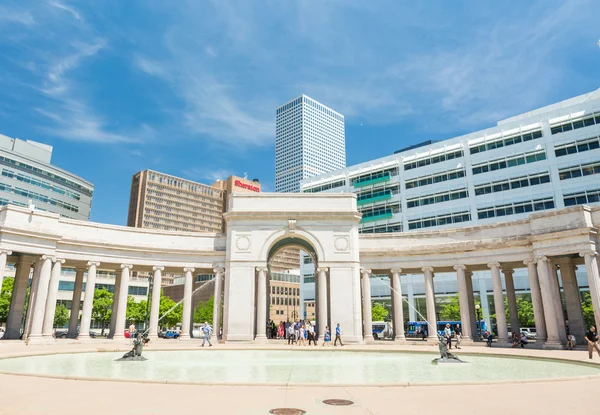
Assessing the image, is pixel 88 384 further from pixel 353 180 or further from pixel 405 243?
pixel 353 180

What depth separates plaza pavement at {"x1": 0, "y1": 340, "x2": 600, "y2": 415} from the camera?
373 inches

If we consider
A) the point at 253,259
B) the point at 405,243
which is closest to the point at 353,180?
the point at 405,243

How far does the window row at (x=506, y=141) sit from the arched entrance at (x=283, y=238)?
47.1 metres

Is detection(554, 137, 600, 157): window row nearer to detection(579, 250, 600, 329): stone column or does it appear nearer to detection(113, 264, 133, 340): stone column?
detection(579, 250, 600, 329): stone column

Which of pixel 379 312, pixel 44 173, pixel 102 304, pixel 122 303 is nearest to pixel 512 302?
pixel 122 303

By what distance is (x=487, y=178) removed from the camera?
78688 mm

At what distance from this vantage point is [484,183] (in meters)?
78.8

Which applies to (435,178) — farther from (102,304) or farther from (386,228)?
(102,304)

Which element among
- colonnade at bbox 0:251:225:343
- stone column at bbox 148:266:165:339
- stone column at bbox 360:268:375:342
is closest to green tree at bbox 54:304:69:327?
colonnade at bbox 0:251:225:343

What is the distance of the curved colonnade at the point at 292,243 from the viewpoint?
38.6 m

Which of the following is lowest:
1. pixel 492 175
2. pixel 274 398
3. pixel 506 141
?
pixel 274 398

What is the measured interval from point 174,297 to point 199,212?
53.4 metres

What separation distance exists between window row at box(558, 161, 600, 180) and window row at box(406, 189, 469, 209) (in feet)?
53.8

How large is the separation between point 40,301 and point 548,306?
4717cm
